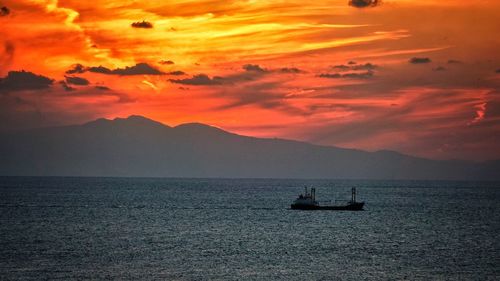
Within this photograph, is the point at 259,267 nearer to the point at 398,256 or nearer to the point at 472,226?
the point at 398,256

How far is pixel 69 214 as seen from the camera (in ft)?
516

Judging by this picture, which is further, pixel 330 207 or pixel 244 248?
pixel 330 207

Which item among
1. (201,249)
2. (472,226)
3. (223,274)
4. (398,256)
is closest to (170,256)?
(201,249)

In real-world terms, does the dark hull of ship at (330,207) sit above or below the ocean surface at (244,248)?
above

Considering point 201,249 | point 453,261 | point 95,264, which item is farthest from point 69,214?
point 453,261

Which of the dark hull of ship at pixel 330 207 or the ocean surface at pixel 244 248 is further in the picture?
the dark hull of ship at pixel 330 207

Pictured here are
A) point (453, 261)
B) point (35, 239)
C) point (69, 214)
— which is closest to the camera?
point (453, 261)

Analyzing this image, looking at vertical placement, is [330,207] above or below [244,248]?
above

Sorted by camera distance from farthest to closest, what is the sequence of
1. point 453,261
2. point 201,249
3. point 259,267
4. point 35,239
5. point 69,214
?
1. point 69,214
2. point 35,239
3. point 201,249
4. point 453,261
5. point 259,267

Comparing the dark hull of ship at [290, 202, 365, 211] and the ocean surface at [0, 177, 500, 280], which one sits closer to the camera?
the ocean surface at [0, 177, 500, 280]

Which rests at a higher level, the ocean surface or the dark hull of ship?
the dark hull of ship

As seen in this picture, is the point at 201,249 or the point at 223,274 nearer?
the point at 223,274

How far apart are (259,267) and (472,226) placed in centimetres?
7137

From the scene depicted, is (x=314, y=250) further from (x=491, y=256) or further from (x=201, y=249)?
(x=491, y=256)
